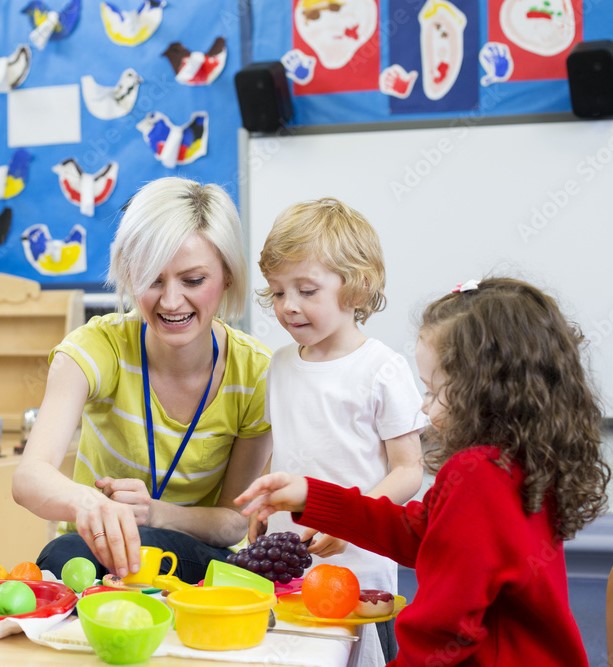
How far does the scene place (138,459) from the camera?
1.50m

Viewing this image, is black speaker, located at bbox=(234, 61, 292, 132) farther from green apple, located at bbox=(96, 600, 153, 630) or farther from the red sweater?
green apple, located at bbox=(96, 600, 153, 630)

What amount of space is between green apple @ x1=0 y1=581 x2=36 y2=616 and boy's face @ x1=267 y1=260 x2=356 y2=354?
0.57m

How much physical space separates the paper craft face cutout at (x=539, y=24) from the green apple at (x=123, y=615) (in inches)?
89.5

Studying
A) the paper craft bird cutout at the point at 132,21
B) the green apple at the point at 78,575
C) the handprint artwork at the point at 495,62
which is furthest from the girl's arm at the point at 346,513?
the paper craft bird cutout at the point at 132,21

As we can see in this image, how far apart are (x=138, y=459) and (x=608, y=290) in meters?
1.66

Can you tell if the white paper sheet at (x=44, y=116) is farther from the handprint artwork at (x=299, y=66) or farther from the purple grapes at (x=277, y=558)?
the purple grapes at (x=277, y=558)

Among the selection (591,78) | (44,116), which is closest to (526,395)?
(591,78)

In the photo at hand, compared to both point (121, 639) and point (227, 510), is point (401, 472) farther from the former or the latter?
point (121, 639)

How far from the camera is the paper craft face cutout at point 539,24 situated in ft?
8.70

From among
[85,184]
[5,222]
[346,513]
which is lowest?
[346,513]

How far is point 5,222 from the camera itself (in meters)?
3.19

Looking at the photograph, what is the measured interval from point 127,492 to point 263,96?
1806 mm

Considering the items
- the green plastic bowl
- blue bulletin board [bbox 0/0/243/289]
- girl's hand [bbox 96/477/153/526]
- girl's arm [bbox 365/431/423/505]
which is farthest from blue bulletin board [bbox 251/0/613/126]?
the green plastic bowl

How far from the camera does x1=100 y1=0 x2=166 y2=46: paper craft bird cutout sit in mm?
3016
